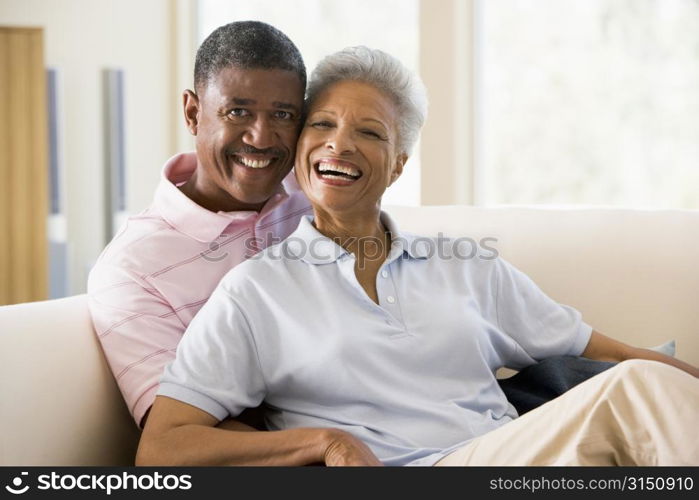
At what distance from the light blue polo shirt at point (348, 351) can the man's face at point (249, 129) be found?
17 cm

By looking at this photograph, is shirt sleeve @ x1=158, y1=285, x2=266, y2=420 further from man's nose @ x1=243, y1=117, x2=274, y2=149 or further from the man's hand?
man's nose @ x1=243, y1=117, x2=274, y2=149

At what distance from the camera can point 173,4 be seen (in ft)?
15.3

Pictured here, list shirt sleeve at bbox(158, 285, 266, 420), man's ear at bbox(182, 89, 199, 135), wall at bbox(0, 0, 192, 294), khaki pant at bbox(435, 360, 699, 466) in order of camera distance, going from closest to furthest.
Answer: khaki pant at bbox(435, 360, 699, 466) → shirt sleeve at bbox(158, 285, 266, 420) → man's ear at bbox(182, 89, 199, 135) → wall at bbox(0, 0, 192, 294)

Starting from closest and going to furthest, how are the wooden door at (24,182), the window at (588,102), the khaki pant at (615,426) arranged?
the khaki pant at (615,426), the window at (588,102), the wooden door at (24,182)

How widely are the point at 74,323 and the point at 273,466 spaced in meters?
0.54

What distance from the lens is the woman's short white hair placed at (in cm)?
190

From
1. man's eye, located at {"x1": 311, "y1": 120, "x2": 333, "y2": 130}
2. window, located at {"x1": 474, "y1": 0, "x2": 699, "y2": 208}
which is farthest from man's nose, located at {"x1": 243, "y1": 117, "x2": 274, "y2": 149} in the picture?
window, located at {"x1": 474, "y1": 0, "x2": 699, "y2": 208}

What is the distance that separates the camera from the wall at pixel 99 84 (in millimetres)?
4602

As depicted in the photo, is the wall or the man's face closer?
the man's face

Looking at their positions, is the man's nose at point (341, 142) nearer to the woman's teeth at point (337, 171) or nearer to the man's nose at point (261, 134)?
the woman's teeth at point (337, 171)

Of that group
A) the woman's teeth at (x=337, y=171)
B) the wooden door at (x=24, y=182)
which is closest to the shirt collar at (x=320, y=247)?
the woman's teeth at (x=337, y=171)

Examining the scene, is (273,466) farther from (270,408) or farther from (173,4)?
(173,4)

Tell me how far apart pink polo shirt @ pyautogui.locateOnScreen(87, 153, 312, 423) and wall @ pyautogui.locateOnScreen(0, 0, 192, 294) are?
2.70 metres

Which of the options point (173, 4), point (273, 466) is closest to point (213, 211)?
point (273, 466)
